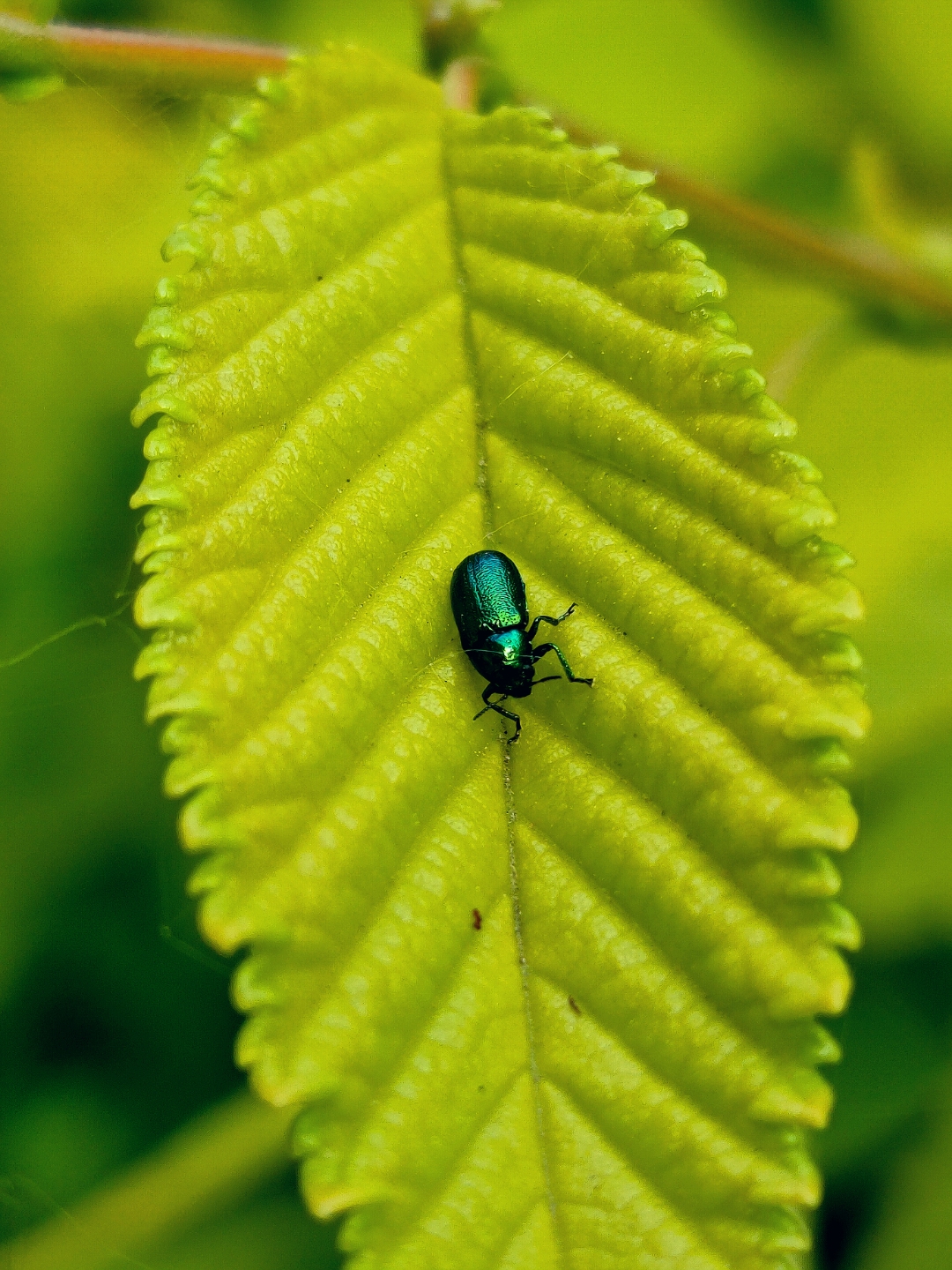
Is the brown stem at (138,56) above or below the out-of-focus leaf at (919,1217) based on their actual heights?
above

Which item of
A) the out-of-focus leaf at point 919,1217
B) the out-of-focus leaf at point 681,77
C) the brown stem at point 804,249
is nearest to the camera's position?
the brown stem at point 804,249

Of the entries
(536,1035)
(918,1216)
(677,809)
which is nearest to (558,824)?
(677,809)

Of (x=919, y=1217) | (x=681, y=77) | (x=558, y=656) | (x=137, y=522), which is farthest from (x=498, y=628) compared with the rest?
(x=681, y=77)

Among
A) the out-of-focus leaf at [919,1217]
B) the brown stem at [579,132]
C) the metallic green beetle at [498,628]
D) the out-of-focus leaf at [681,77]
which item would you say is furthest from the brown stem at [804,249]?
the out-of-focus leaf at [919,1217]

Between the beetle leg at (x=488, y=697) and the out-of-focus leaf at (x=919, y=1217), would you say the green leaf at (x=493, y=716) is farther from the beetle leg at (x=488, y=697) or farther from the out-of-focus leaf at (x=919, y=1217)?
the out-of-focus leaf at (x=919, y=1217)

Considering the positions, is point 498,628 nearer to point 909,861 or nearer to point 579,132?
point 579,132

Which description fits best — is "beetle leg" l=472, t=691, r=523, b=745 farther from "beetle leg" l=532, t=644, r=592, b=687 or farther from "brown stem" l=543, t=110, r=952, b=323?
"brown stem" l=543, t=110, r=952, b=323

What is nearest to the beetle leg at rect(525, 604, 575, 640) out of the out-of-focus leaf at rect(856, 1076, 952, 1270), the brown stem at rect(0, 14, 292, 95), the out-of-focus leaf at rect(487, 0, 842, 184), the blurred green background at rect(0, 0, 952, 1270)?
the brown stem at rect(0, 14, 292, 95)

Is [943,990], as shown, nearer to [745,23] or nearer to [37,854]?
[37,854]
